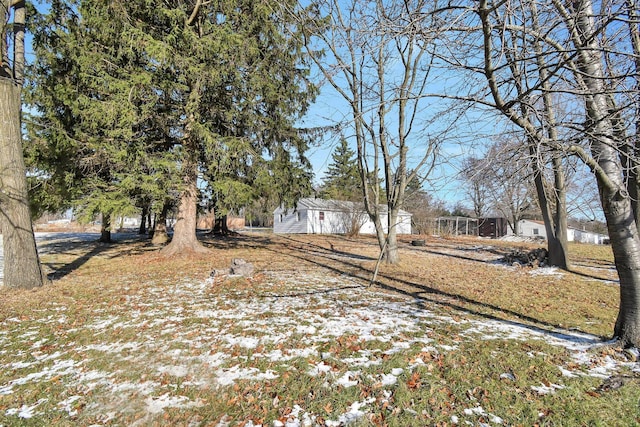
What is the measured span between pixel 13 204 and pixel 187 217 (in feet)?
15.5

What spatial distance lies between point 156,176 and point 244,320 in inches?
242

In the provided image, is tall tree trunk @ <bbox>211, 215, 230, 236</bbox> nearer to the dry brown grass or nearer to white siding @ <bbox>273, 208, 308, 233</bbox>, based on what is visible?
white siding @ <bbox>273, 208, 308, 233</bbox>

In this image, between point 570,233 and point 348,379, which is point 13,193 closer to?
point 348,379

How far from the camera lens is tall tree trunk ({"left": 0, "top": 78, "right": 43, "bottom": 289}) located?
574cm

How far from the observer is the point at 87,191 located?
9.58 meters

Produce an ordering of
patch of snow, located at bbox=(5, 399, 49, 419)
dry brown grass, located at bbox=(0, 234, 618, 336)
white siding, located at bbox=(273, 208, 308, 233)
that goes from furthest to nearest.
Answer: white siding, located at bbox=(273, 208, 308, 233) → dry brown grass, located at bbox=(0, 234, 618, 336) → patch of snow, located at bbox=(5, 399, 49, 419)

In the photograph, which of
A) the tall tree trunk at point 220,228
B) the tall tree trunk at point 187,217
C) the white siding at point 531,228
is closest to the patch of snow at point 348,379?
the tall tree trunk at point 187,217

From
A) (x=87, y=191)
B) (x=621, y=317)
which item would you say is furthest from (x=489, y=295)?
(x=87, y=191)

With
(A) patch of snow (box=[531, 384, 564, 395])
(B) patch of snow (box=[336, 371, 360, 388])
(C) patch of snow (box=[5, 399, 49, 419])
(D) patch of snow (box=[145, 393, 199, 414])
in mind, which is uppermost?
(A) patch of snow (box=[531, 384, 564, 395])

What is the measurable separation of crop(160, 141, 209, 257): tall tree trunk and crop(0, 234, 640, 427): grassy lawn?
13.2 ft

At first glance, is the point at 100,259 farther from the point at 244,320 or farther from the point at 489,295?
the point at 489,295

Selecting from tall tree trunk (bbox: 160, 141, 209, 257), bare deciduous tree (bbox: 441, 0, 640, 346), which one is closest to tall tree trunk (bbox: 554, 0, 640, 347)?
bare deciduous tree (bbox: 441, 0, 640, 346)

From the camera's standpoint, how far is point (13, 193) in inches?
230

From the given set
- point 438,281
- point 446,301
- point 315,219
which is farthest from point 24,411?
point 315,219
